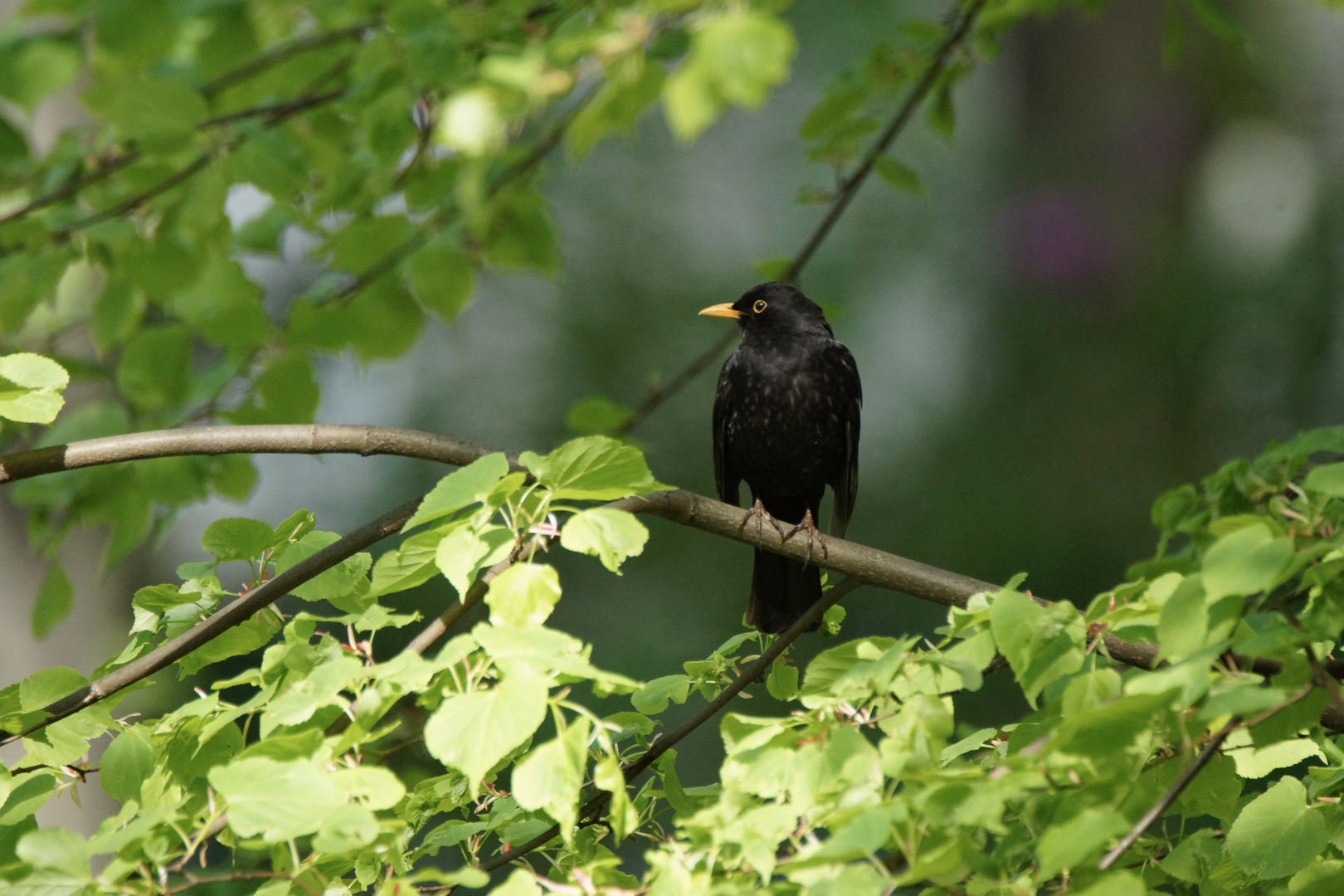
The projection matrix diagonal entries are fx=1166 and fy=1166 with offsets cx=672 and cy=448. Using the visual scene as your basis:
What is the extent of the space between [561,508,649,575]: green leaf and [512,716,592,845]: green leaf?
0.20 metres

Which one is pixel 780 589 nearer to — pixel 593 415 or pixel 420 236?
pixel 593 415

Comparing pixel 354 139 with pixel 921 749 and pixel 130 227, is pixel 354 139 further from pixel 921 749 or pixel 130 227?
pixel 921 749

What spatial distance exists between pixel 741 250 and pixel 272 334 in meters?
5.16

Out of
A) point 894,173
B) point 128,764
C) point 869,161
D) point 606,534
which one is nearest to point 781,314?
point 869,161

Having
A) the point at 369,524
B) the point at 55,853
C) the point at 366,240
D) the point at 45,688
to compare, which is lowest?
the point at 55,853

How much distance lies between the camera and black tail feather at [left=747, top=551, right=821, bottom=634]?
3.30 m

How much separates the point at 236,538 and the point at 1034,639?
105cm

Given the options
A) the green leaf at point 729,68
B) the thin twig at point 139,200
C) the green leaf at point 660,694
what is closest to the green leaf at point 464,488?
the green leaf at point 729,68

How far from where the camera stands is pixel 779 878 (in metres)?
1.62

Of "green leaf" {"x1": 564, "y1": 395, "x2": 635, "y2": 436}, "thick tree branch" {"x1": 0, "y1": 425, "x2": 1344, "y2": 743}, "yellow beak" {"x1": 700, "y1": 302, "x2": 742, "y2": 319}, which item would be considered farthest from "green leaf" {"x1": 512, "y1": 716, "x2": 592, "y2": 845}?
"yellow beak" {"x1": 700, "y1": 302, "x2": 742, "y2": 319}

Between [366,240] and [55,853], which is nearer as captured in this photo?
[55,853]

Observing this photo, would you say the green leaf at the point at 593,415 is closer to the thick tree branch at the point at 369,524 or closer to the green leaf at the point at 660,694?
the thick tree branch at the point at 369,524

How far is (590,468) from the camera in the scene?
136 centimetres

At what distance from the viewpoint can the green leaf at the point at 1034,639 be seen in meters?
1.30
